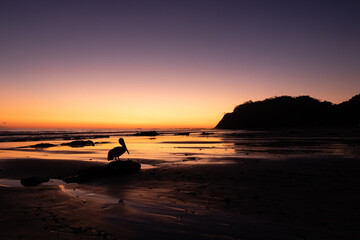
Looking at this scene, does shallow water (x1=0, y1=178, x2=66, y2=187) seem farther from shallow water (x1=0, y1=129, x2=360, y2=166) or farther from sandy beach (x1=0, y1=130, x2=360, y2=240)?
shallow water (x1=0, y1=129, x2=360, y2=166)

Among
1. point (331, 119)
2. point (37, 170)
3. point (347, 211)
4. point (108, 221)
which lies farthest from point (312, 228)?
point (331, 119)

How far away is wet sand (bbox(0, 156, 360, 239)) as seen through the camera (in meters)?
6.09

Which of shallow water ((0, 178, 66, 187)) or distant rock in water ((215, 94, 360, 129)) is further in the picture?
distant rock in water ((215, 94, 360, 129))

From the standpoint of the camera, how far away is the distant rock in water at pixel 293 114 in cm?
12038

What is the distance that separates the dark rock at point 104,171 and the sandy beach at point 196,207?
20.6 inches

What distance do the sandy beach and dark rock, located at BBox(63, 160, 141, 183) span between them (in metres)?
0.52

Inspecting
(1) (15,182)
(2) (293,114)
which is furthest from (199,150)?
(2) (293,114)

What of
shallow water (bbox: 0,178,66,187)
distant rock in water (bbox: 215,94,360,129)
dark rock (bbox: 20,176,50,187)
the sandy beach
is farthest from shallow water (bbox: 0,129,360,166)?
distant rock in water (bbox: 215,94,360,129)

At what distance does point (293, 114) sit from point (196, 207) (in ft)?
513

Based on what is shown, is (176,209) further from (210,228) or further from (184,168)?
(184,168)

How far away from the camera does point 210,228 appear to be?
6.29 m

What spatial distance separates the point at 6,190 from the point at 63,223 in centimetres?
564

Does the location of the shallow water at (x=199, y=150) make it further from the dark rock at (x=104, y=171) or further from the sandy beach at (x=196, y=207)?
the sandy beach at (x=196, y=207)

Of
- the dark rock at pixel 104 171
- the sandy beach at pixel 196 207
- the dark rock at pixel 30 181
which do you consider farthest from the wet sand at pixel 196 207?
the dark rock at pixel 30 181
